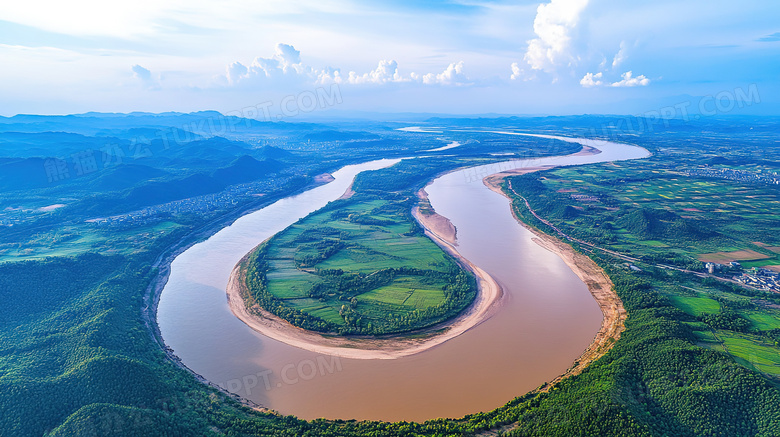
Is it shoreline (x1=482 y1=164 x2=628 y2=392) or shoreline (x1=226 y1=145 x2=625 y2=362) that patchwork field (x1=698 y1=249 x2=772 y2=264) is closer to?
shoreline (x1=482 y1=164 x2=628 y2=392)

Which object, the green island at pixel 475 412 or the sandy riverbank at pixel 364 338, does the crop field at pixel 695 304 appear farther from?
the sandy riverbank at pixel 364 338

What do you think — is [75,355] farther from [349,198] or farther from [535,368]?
[349,198]

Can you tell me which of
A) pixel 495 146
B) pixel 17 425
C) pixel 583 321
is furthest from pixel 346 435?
pixel 495 146

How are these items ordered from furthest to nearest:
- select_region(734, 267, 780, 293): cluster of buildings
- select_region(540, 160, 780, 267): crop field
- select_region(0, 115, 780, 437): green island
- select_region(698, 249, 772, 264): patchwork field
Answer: select_region(540, 160, 780, 267): crop field → select_region(698, 249, 772, 264): patchwork field → select_region(734, 267, 780, 293): cluster of buildings → select_region(0, 115, 780, 437): green island

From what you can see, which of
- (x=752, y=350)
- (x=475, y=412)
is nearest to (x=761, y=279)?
(x=752, y=350)

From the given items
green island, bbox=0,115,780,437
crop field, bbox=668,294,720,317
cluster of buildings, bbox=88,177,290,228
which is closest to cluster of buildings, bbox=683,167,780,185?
green island, bbox=0,115,780,437

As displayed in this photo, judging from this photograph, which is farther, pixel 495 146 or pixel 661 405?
pixel 495 146
